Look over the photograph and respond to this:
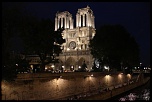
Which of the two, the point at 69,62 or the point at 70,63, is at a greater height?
the point at 69,62

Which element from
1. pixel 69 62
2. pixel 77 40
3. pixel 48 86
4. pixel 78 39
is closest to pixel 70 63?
pixel 69 62

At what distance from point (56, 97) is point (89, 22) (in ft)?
195

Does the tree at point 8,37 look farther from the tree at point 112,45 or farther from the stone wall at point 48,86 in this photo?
the tree at point 112,45

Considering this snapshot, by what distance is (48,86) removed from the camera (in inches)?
995

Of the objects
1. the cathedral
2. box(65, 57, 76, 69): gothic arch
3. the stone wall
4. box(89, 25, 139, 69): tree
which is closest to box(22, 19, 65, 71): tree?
the stone wall

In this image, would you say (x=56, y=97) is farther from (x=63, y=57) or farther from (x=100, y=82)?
(x=63, y=57)

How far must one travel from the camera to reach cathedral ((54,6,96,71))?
81625 mm

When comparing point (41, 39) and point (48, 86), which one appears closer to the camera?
point (48, 86)

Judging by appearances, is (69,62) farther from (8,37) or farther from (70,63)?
(8,37)

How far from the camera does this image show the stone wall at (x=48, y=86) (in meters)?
21.3

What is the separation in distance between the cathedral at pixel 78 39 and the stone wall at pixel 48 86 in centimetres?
4356

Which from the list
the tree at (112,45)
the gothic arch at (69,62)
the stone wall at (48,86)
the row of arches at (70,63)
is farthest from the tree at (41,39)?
the gothic arch at (69,62)

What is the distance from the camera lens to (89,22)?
83.1m

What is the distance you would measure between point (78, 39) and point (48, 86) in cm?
5995
